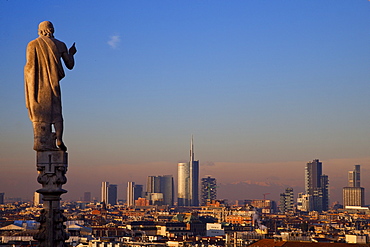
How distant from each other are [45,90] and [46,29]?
0.51 m

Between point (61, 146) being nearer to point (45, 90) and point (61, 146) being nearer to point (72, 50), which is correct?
point (45, 90)

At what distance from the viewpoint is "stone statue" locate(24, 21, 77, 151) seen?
18.9ft

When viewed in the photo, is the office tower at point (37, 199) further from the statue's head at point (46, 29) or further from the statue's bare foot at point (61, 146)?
the statue's head at point (46, 29)

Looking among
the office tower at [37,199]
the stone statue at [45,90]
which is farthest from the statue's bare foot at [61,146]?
the office tower at [37,199]

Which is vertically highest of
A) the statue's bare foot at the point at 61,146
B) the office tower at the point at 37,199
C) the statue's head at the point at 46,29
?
the statue's head at the point at 46,29

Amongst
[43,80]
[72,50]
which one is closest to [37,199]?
[72,50]

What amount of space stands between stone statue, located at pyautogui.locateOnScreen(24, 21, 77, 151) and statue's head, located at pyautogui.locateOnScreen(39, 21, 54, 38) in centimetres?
7

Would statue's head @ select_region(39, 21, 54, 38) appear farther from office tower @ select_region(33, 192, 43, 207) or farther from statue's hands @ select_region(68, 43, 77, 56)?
office tower @ select_region(33, 192, 43, 207)

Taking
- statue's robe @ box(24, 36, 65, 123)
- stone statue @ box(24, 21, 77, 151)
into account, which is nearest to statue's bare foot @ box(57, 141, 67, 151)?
stone statue @ box(24, 21, 77, 151)

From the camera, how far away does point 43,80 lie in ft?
19.2

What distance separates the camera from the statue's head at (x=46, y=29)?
6.06 m

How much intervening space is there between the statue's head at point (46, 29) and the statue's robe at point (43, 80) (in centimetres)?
10

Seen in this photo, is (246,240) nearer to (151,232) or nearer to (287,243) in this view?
(287,243)

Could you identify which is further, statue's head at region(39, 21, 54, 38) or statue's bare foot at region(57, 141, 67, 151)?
statue's head at region(39, 21, 54, 38)
